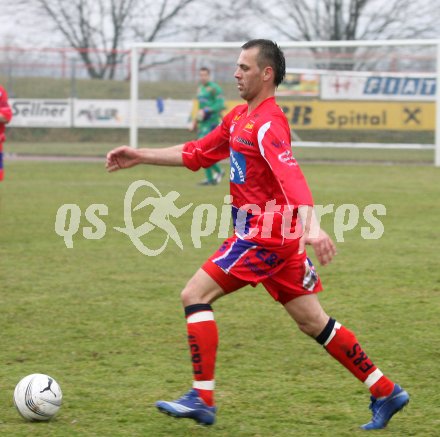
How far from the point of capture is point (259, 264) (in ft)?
16.0

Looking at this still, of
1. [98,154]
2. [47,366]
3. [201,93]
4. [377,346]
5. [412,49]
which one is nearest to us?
[47,366]

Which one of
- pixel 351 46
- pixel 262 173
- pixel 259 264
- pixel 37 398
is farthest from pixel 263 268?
pixel 351 46

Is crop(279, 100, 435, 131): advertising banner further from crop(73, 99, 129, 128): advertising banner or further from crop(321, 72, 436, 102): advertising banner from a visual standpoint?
crop(73, 99, 129, 128): advertising banner

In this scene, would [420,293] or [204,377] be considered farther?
[420,293]

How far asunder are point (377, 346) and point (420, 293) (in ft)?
6.39

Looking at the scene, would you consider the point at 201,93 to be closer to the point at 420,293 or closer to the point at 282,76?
the point at 420,293

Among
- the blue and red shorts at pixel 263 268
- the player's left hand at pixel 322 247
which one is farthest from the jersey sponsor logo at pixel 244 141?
the player's left hand at pixel 322 247

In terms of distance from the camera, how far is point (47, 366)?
6.11m

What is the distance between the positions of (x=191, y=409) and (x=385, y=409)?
0.94 m

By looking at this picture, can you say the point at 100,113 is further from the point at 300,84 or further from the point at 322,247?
the point at 322,247

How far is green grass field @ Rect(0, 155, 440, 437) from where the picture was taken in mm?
5121

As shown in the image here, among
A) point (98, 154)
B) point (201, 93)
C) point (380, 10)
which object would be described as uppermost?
point (380, 10)

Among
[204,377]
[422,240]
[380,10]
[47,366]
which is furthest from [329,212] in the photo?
[380,10]

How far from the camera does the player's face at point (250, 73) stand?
4.91 metres
